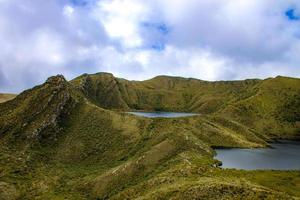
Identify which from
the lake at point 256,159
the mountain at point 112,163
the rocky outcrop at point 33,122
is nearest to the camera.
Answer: the mountain at point 112,163

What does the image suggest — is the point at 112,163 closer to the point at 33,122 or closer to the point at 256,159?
the point at 33,122

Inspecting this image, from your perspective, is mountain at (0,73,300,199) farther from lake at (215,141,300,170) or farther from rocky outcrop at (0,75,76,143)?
lake at (215,141,300,170)

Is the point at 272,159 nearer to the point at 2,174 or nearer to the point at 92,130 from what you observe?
the point at 92,130

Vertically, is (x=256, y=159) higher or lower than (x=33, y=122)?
lower

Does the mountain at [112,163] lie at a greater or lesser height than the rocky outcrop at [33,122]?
lesser

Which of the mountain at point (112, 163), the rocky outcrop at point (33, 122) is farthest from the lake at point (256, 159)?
the rocky outcrop at point (33, 122)

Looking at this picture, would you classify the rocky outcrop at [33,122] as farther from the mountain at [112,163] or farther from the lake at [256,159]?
the lake at [256,159]

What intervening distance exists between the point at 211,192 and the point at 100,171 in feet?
212

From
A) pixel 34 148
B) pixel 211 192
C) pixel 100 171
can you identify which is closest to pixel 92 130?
pixel 34 148

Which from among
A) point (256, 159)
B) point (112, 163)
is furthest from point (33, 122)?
point (256, 159)

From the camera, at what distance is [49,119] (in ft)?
631

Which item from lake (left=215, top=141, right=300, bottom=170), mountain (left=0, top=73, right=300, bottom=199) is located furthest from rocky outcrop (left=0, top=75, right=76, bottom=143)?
lake (left=215, top=141, right=300, bottom=170)

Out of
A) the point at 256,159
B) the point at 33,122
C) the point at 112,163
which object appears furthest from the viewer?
the point at 33,122

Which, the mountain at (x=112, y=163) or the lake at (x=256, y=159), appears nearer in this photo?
the mountain at (x=112, y=163)
